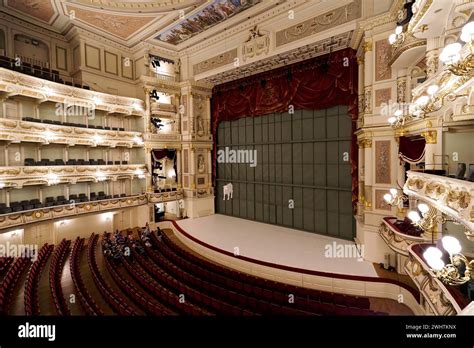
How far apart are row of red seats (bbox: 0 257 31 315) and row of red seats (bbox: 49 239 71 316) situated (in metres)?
0.78

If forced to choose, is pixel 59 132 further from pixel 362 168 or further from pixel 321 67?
pixel 362 168

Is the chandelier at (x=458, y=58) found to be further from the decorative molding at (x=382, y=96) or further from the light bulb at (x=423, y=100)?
the decorative molding at (x=382, y=96)

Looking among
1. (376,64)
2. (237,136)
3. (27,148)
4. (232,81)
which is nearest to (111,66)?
(27,148)

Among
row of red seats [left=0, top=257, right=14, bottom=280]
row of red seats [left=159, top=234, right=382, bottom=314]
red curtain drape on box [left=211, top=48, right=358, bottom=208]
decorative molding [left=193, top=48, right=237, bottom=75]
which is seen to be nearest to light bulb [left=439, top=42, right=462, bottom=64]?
row of red seats [left=159, top=234, right=382, bottom=314]

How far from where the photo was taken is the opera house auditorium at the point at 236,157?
486 cm

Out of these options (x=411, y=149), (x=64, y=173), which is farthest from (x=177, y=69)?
(x=411, y=149)

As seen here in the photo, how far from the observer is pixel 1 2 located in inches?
369

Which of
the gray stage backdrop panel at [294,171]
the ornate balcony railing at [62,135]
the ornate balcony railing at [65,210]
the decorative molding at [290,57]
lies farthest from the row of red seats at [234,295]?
the decorative molding at [290,57]

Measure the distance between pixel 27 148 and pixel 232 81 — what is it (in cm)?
1021

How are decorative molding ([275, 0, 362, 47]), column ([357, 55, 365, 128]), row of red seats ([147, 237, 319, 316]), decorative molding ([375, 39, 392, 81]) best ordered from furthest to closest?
column ([357, 55, 365, 128]), decorative molding ([275, 0, 362, 47]), decorative molding ([375, 39, 392, 81]), row of red seats ([147, 237, 319, 316])

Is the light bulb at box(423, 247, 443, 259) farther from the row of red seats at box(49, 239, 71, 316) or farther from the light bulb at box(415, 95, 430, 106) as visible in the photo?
the row of red seats at box(49, 239, 71, 316)

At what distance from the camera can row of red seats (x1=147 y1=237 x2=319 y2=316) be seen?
4680 mm

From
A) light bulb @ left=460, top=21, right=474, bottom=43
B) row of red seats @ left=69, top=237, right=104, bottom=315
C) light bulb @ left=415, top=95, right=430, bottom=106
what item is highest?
light bulb @ left=460, top=21, right=474, bottom=43

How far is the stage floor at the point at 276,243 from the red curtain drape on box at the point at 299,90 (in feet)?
7.75
